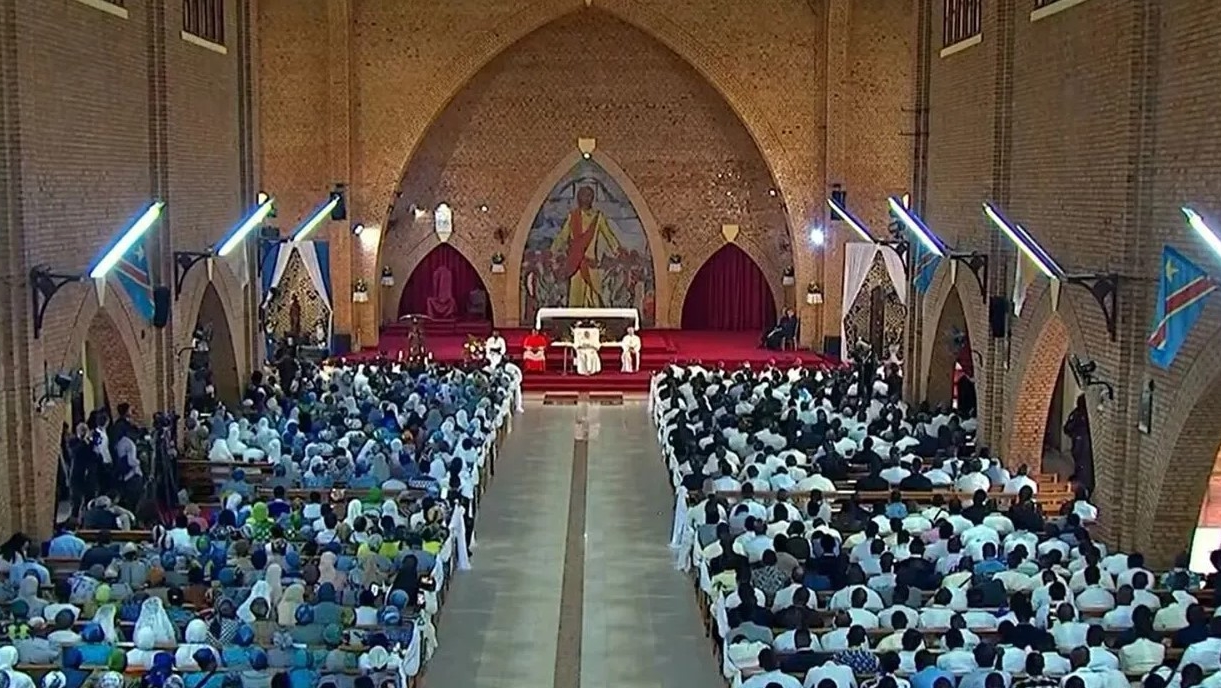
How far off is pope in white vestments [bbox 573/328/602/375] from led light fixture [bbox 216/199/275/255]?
810 centimetres

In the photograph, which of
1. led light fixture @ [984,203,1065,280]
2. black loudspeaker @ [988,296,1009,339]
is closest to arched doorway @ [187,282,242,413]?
black loudspeaker @ [988,296,1009,339]

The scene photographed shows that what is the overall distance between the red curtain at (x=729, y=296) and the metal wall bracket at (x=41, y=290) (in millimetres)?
22862

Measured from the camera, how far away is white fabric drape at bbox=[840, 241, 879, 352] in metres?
32.6

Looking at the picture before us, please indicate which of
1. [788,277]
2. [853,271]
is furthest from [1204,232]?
[788,277]

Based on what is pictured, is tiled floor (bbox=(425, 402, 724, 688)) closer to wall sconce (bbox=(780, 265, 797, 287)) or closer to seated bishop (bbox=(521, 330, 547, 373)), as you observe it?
seated bishop (bbox=(521, 330, 547, 373))

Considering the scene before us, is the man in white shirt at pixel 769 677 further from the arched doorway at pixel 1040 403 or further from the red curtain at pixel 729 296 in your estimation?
the red curtain at pixel 729 296

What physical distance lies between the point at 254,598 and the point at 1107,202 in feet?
36.5

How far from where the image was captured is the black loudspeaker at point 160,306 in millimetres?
22797

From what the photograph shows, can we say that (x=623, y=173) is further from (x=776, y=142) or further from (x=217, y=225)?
(x=217, y=225)

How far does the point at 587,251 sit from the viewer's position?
3878 centimetres

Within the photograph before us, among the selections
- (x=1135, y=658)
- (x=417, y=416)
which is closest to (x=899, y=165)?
(x=417, y=416)

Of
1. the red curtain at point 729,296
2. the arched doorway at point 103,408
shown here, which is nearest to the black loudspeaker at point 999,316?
the arched doorway at point 103,408

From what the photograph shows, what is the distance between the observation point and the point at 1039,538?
16.8 m

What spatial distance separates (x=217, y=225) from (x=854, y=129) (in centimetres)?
1561
